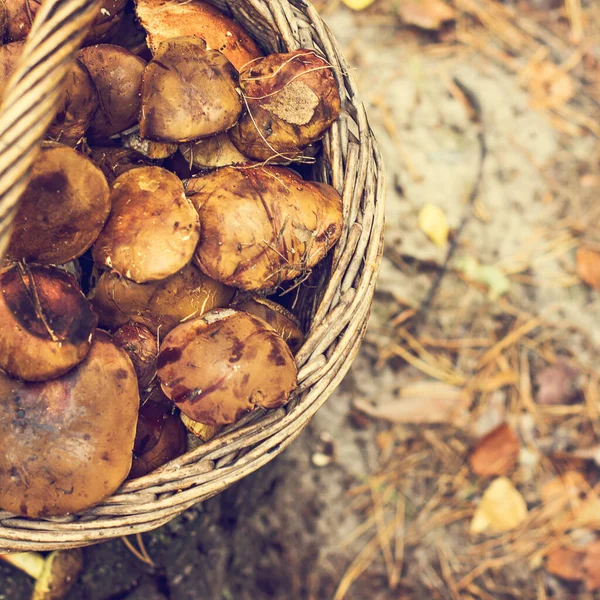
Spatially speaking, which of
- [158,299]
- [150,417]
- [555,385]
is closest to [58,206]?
[158,299]

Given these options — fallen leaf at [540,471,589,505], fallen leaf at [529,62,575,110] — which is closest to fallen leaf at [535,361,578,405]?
fallen leaf at [540,471,589,505]

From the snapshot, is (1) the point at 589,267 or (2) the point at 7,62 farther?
(1) the point at 589,267

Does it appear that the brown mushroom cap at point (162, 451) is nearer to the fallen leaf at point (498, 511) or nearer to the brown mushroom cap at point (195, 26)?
the brown mushroom cap at point (195, 26)

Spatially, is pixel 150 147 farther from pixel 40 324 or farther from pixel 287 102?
pixel 40 324

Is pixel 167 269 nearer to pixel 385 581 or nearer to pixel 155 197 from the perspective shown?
pixel 155 197

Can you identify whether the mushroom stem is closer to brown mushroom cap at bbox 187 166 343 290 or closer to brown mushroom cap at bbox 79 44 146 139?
brown mushroom cap at bbox 187 166 343 290

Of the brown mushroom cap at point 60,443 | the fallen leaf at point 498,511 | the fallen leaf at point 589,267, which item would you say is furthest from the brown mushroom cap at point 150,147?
the fallen leaf at point 589,267

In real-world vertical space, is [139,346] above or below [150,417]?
above
